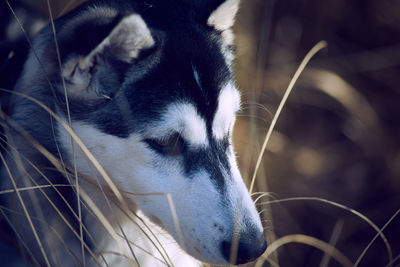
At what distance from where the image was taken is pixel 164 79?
1.45m

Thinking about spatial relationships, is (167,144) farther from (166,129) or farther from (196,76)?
(196,76)

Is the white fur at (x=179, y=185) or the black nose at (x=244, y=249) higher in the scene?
the white fur at (x=179, y=185)

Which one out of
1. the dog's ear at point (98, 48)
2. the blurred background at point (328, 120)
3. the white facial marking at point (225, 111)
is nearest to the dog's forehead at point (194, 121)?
the white facial marking at point (225, 111)

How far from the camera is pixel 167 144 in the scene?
1459 mm

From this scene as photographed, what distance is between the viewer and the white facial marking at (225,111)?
152cm

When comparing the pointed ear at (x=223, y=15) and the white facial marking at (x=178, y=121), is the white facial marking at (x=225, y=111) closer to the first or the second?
the white facial marking at (x=178, y=121)

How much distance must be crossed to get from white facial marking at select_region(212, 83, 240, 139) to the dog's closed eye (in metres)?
0.14

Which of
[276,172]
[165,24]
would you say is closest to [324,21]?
[276,172]

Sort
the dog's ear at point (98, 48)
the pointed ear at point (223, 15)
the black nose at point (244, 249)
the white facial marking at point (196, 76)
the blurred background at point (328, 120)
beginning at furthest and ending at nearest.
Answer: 1. the blurred background at point (328, 120)
2. the pointed ear at point (223, 15)
3. the white facial marking at point (196, 76)
4. the black nose at point (244, 249)
5. the dog's ear at point (98, 48)

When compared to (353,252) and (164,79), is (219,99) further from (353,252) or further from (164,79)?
(353,252)

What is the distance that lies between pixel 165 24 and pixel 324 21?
1861 mm

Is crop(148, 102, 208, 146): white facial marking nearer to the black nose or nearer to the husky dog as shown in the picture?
the husky dog

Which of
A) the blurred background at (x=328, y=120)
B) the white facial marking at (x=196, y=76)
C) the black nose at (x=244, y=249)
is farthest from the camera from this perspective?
the blurred background at (x=328, y=120)

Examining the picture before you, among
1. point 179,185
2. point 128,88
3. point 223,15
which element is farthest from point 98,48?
point 223,15
